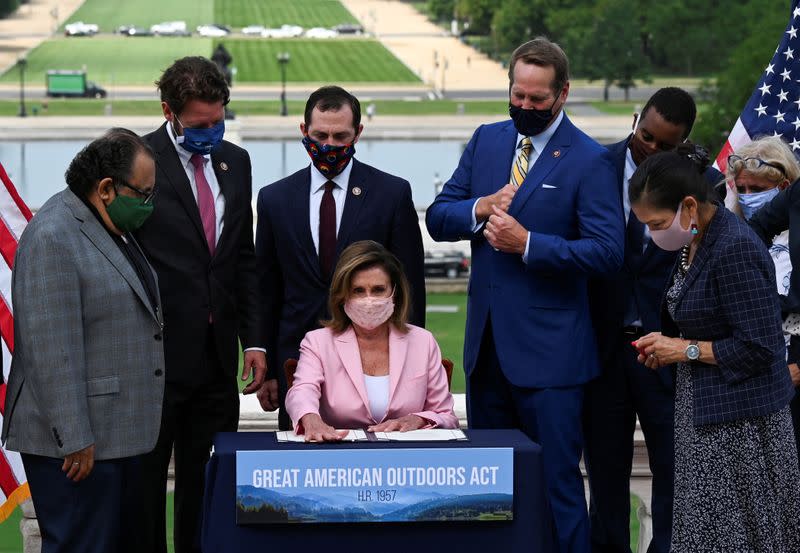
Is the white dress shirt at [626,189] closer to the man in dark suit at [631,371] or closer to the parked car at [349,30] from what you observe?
the man in dark suit at [631,371]

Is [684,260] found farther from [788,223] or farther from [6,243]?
[6,243]

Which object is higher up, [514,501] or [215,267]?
[215,267]

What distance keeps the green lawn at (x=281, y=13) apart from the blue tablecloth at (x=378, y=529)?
74843 millimetres

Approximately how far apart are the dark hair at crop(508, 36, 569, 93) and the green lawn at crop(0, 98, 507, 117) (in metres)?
39.0

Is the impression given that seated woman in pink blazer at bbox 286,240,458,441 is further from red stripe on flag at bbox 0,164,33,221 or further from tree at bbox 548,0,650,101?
tree at bbox 548,0,650,101

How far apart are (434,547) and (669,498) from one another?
1.29 m

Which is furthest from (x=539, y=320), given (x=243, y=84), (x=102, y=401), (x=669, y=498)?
(x=243, y=84)

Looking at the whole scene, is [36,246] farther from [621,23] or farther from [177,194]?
[621,23]

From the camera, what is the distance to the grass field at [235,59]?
57.0 meters

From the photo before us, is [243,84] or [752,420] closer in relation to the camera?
[752,420]

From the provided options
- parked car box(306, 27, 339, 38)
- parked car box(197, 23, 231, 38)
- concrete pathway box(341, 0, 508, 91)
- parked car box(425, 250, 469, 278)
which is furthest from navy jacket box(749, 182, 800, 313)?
parked car box(306, 27, 339, 38)

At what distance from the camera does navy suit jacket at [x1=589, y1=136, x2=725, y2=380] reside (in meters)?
5.32

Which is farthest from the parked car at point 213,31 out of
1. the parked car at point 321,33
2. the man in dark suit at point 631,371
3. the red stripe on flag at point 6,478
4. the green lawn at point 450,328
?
the man in dark suit at point 631,371

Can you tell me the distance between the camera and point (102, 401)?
4648mm
